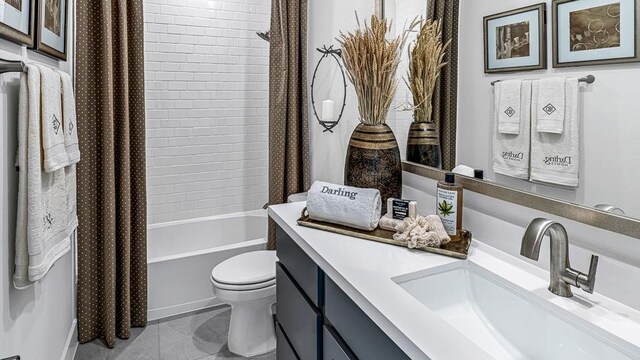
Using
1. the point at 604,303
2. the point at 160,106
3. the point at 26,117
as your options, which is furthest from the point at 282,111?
the point at 604,303

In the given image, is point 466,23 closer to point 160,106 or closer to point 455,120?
point 455,120

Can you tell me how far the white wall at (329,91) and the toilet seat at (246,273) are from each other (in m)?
0.71

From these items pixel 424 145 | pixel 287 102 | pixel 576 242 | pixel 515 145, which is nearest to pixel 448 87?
pixel 424 145

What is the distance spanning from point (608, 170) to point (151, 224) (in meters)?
2.81

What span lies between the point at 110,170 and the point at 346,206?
1454 millimetres

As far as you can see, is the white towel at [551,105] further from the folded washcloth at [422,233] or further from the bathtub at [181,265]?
the bathtub at [181,265]

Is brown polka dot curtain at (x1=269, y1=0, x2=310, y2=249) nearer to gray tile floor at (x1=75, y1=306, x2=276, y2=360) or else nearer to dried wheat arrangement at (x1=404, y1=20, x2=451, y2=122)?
gray tile floor at (x1=75, y1=306, x2=276, y2=360)

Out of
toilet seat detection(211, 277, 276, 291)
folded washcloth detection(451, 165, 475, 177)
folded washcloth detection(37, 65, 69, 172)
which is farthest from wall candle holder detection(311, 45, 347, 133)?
folded washcloth detection(37, 65, 69, 172)

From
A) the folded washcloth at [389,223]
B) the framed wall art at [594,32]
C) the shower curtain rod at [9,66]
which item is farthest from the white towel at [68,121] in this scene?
the framed wall art at [594,32]

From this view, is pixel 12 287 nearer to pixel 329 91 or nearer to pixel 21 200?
pixel 21 200

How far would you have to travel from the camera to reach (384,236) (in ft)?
4.10

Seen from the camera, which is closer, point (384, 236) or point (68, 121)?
point (384, 236)

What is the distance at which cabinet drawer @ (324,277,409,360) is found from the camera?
2.74 ft

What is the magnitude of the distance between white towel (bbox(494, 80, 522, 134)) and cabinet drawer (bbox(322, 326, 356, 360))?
805 mm
